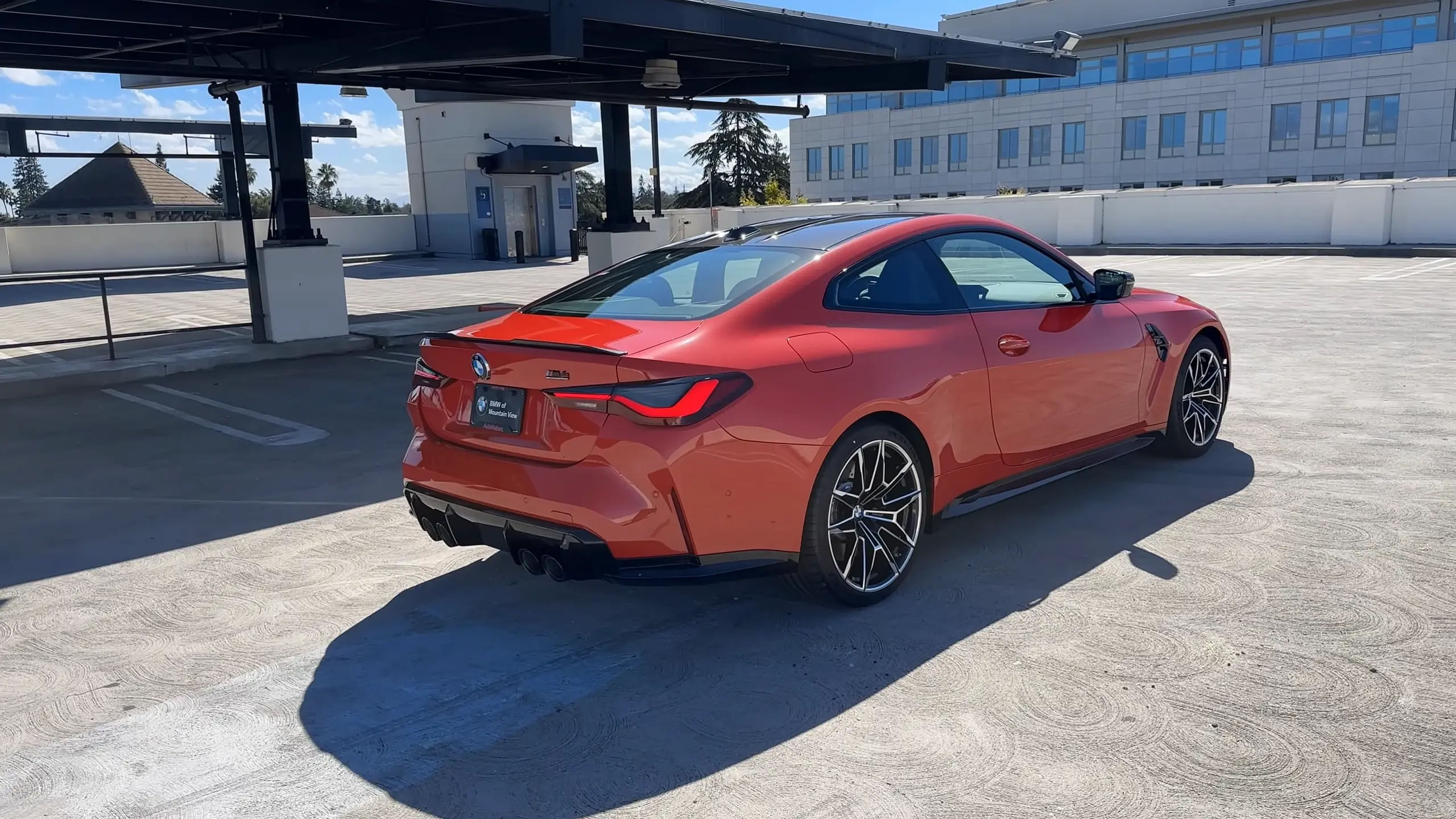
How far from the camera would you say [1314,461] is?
6598mm

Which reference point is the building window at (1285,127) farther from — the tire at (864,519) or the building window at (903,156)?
the tire at (864,519)

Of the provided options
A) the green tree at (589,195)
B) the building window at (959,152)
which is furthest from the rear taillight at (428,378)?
the green tree at (589,195)

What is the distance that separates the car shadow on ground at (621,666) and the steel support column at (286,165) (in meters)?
9.48

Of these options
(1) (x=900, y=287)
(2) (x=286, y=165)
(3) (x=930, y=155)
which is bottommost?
(1) (x=900, y=287)

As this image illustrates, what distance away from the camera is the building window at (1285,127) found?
167 ft

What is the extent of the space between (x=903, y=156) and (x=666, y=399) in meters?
63.7

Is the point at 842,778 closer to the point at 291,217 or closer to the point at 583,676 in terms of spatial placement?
the point at 583,676

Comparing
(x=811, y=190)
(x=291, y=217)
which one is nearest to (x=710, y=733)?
(x=291, y=217)

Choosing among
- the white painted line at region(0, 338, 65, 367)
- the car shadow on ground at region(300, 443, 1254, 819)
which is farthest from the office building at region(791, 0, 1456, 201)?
the car shadow on ground at region(300, 443, 1254, 819)

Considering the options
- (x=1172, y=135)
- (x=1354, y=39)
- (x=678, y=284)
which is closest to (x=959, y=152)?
(x=1172, y=135)

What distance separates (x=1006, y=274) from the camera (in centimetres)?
523

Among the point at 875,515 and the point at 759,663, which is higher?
the point at 875,515

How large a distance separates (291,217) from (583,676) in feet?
36.0

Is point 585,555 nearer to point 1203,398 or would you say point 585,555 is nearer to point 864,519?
point 864,519
